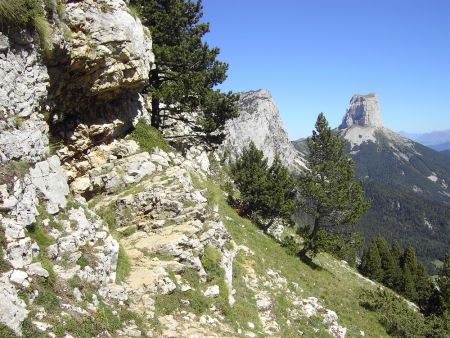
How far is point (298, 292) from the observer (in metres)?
23.6

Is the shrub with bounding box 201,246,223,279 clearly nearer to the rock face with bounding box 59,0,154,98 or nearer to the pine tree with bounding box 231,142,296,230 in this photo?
the rock face with bounding box 59,0,154,98

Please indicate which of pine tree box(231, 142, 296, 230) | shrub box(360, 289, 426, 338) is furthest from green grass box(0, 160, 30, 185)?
pine tree box(231, 142, 296, 230)

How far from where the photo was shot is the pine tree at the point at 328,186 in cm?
3272

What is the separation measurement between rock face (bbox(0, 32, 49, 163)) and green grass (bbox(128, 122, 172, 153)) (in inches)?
300

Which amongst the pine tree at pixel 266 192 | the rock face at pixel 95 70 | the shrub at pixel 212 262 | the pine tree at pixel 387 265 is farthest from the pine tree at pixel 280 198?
the pine tree at pixel 387 265

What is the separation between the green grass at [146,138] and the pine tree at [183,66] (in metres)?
2.52

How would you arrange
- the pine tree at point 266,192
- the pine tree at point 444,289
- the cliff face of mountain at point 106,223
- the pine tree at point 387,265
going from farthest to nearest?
the pine tree at point 387,265
the pine tree at point 444,289
the pine tree at point 266,192
the cliff face of mountain at point 106,223

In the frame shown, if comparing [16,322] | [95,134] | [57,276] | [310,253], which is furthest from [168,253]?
[310,253]

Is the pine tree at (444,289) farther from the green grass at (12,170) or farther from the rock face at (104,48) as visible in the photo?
the green grass at (12,170)

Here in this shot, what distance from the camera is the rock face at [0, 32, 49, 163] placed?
11.6 meters

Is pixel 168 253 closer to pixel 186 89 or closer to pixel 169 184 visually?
pixel 169 184

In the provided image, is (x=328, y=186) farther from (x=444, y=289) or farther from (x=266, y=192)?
(x=444, y=289)

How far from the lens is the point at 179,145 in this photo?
3061 cm

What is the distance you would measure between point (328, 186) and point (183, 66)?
52.2ft
